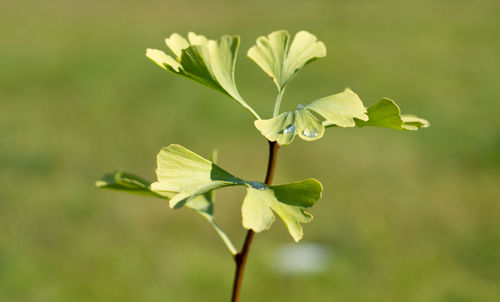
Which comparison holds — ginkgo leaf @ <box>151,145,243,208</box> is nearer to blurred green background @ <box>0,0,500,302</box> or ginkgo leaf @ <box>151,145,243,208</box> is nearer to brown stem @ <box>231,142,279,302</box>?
brown stem @ <box>231,142,279,302</box>

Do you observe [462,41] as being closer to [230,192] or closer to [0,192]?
[230,192]

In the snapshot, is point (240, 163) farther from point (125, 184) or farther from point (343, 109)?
point (343, 109)

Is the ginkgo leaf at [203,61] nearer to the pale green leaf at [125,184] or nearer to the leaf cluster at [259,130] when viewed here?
the leaf cluster at [259,130]

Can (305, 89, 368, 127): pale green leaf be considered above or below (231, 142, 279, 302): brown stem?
above

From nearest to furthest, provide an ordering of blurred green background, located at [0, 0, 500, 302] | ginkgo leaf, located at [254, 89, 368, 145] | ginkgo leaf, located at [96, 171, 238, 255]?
ginkgo leaf, located at [254, 89, 368, 145] → ginkgo leaf, located at [96, 171, 238, 255] → blurred green background, located at [0, 0, 500, 302]

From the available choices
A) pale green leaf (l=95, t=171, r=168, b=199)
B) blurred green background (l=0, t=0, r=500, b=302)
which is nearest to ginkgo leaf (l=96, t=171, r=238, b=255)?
pale green leaf (l=95, t=171, r=168, b=199)
